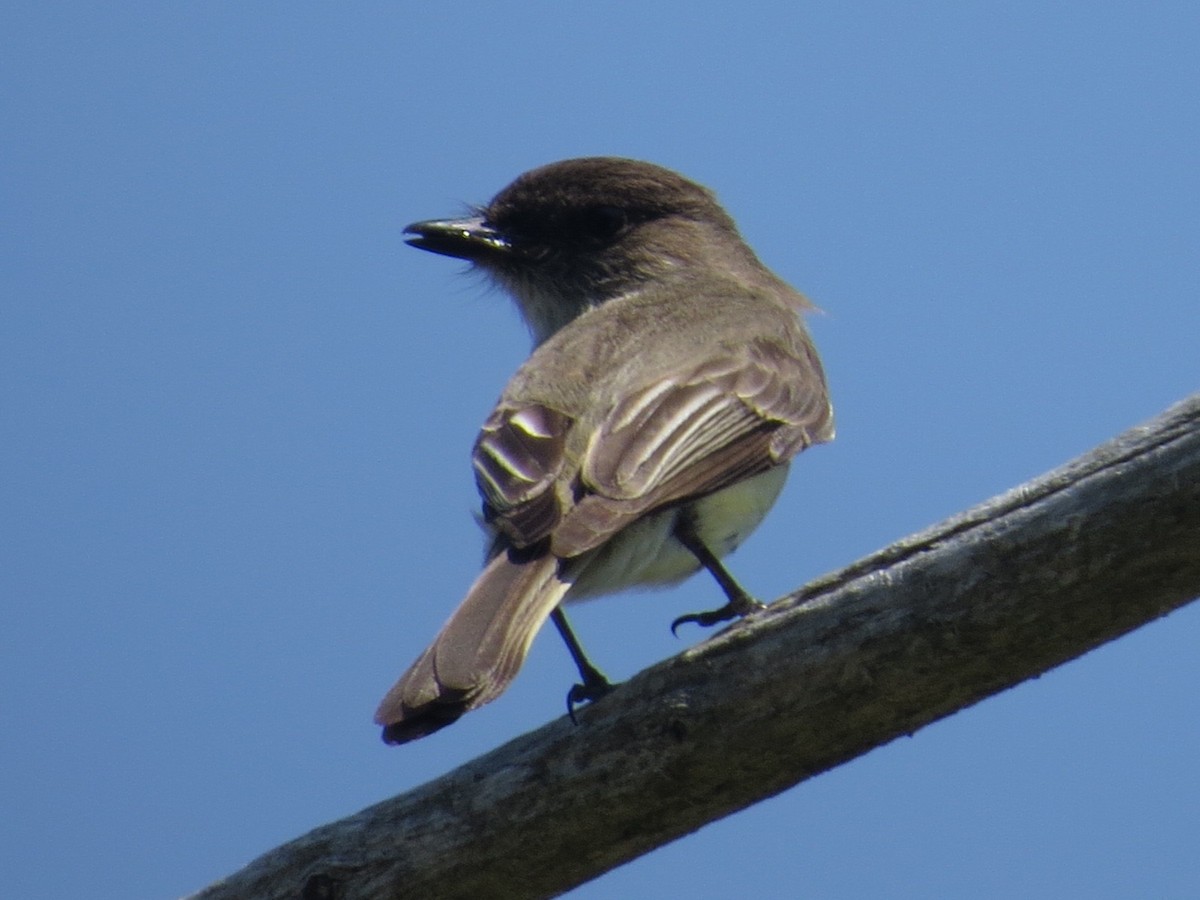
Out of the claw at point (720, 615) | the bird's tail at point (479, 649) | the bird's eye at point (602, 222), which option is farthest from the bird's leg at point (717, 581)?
the bird's eye at point (602, 222)

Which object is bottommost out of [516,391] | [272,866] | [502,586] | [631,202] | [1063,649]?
[1063,649]

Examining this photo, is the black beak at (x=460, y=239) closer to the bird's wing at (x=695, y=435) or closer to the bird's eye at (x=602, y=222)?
the bird's eye at (x=602, y=222)

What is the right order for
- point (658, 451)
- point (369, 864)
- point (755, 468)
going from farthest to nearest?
point (755, 468) → point (658, 451) → point (369, 864)

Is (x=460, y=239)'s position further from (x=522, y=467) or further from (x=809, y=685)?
(x=809, y=685)

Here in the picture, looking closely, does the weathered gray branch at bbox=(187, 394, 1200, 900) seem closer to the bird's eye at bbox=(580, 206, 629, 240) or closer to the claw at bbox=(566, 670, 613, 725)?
the claw at bbox=(566, 670, 613, 725)

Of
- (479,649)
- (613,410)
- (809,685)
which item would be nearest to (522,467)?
(613,410)

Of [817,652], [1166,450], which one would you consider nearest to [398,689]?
[817,652]

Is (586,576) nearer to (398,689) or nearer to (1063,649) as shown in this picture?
(398,689)
